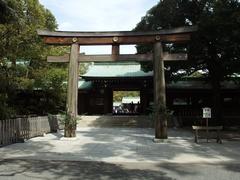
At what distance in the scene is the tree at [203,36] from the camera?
854 inches

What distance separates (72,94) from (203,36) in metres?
9.63

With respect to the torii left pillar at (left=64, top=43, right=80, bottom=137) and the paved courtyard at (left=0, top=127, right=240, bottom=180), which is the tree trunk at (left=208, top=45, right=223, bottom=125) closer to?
the paved courtyard at (left=0, top=127, right=240, bottom=180)

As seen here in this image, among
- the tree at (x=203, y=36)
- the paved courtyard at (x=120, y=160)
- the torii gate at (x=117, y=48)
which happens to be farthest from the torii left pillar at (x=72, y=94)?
the tree at (x=203, y=36)

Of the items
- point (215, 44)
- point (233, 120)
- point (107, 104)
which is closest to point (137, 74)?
point (107, 104)

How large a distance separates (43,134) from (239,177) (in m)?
14.4

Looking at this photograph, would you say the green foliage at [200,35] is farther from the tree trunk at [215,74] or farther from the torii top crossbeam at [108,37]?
the torii top crossbeam at [108,37]

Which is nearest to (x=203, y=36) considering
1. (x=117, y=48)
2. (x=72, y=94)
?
(x=117, y=48)

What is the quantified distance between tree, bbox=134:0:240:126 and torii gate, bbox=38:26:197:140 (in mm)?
2786

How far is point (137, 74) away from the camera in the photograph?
37.5 m

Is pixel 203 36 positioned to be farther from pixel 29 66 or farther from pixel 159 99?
pixel 29 66

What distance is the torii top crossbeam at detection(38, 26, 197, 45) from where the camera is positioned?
66.9ft

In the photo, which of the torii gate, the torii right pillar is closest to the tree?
the torii gate

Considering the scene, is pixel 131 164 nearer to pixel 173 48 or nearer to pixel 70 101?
pixel 70 101

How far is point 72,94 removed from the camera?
66.9 feet
